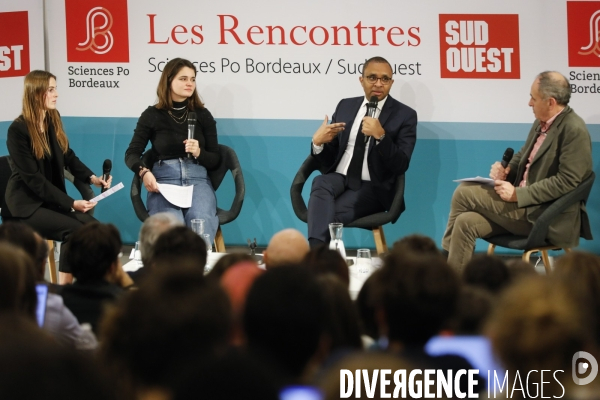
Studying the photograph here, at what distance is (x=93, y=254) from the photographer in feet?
9.12

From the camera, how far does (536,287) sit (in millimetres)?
1467

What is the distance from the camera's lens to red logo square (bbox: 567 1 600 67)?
5.91 m

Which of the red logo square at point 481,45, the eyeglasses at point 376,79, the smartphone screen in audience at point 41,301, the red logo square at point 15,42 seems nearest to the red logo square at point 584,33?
the red logo square at point 481,45

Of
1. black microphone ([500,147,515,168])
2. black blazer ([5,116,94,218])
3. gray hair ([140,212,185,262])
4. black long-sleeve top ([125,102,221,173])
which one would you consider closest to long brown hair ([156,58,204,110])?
black long-sleeve top ([125,102,221,173])

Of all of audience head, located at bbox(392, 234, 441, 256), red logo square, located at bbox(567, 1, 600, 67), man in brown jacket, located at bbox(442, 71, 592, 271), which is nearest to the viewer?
audience head, located at bbox(392, 234, 441, 256)

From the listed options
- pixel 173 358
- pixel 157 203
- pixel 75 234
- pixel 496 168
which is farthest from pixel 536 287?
pixel 157 203

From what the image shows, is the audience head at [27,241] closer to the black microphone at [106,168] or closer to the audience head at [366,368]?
the audience head at [366,368]

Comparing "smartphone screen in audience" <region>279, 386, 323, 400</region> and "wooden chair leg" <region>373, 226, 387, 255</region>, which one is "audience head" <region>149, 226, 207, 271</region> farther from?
"wooden chair leg" <region>373, 226, 387, 255</region>

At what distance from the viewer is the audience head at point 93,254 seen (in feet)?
9.09

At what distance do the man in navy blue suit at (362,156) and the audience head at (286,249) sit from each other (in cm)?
188

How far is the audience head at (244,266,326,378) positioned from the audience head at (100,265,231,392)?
0.32ft

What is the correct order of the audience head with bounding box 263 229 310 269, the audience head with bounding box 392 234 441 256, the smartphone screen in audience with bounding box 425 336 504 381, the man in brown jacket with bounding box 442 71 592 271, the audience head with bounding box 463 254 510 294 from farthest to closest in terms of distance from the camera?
the man in brown jacket with bounding box 442 71 592 271 < the audience head with bounding box 263 229 310 269 < the audience head with bounding box 392 234 441 256 < the audience head with bounding box 463 254 510 294 < the smartphone screen in audience with bounding box 425 336 504 381

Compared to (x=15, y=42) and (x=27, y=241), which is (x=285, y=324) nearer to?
(x=27, y=241)

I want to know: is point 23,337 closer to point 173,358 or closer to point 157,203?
point 173,358
